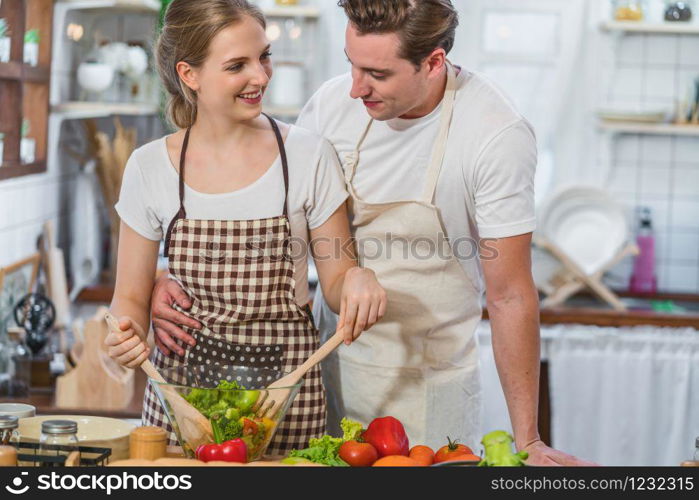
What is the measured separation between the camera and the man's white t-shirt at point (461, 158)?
1.77 meters

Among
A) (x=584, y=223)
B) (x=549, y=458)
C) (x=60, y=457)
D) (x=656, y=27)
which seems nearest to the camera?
(x=60, y=457)

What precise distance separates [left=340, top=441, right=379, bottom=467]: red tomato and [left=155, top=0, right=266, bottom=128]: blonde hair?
2.42ft

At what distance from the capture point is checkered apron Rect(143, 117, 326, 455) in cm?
179

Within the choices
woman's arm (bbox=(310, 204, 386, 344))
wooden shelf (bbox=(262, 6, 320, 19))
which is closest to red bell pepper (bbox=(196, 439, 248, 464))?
woman's arm (bbox=(310, 204, 386, 344))

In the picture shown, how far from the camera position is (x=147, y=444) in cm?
144

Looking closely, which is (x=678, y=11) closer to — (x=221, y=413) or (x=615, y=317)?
(x=615, y=317)

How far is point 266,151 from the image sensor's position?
1.82 metres

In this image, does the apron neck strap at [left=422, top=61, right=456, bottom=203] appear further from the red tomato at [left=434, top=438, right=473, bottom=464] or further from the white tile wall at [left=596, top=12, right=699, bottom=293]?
the white tile wall at [left=596, top=12, right=699, bottom=293]

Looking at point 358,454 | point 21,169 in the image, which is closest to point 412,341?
point 358,454

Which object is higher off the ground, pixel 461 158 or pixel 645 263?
pixel 461 158

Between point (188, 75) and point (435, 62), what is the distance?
449 mm

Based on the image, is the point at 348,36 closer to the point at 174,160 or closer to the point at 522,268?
the point at 174,160
